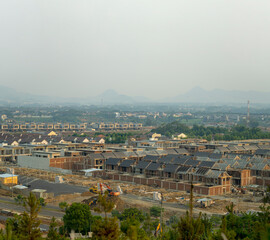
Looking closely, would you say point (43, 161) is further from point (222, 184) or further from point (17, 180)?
point (222, 184)

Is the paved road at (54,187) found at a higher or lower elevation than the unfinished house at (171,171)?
lower

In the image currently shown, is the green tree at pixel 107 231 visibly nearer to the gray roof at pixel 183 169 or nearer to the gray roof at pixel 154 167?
the gray roof at pixel 183 169

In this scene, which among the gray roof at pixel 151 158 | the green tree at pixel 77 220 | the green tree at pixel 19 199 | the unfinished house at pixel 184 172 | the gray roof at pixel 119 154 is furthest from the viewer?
the gray roof at pixel 119 154

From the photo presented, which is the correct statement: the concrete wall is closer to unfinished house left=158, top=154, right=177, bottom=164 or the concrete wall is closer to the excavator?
unfinished house left=158, top=154, right=177, bottom=164

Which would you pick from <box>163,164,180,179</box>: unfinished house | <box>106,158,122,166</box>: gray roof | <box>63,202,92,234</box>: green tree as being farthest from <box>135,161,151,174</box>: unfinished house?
<box>63,202,92,234</box>: green tree

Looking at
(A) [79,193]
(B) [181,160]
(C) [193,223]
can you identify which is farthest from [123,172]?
(C) [193,223]

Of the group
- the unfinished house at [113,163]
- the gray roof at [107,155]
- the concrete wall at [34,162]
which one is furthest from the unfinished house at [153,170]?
the concrete wall at [34,162]
